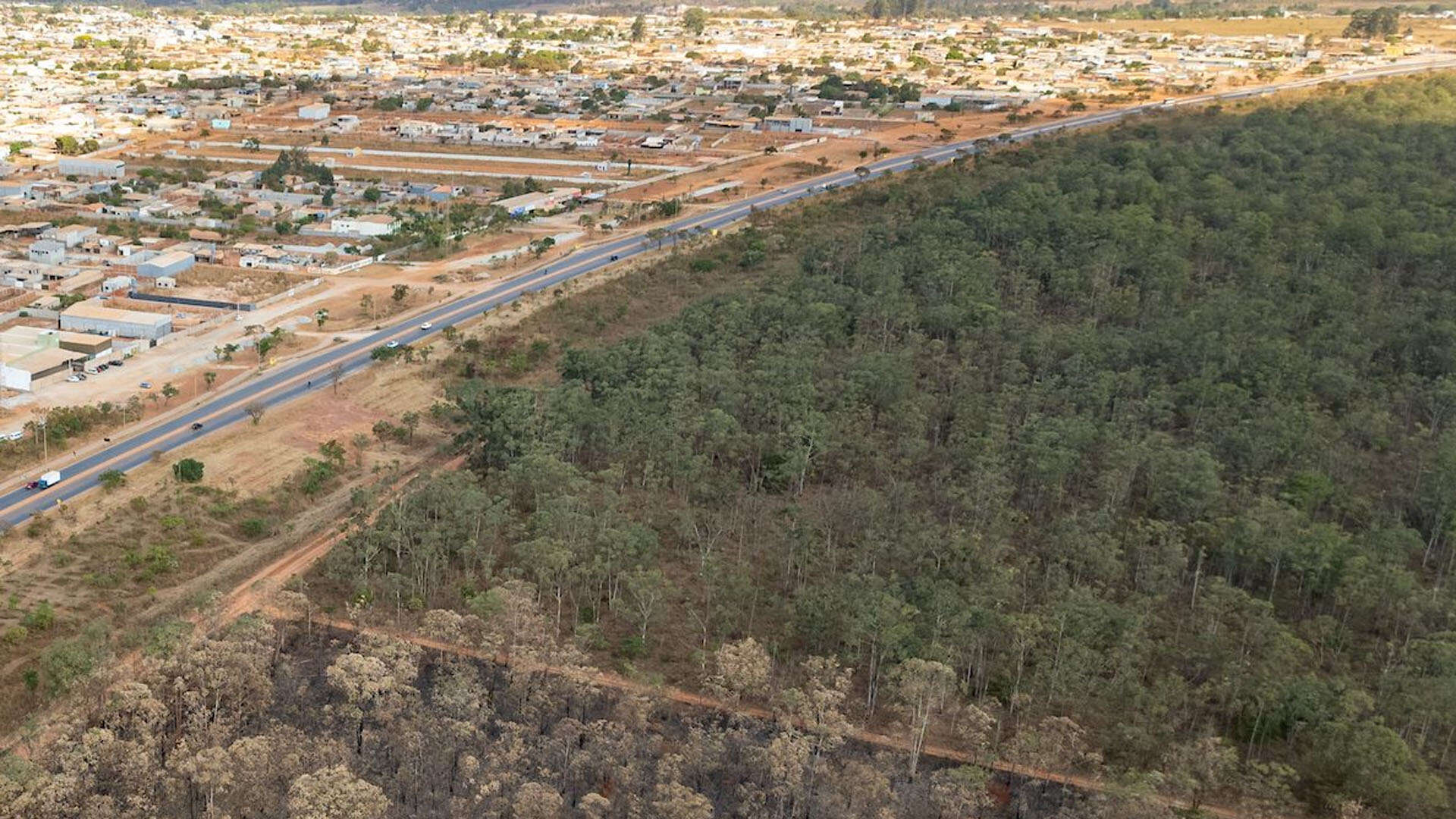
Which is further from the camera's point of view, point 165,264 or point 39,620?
point 165,264

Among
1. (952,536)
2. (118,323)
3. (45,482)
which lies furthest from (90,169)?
(952,536)

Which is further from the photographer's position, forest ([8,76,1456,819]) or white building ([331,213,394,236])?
white building ([331,213,394,236])

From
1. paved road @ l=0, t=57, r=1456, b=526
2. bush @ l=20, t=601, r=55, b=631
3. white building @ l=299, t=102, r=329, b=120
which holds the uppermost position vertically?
white building @ l=299, t=102, r=329, b=120

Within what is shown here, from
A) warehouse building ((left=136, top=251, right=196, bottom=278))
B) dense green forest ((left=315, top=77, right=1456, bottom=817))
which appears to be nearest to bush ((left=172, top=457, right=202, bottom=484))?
dense green forest ((left=315, top=77, right=1456, bottom=817))

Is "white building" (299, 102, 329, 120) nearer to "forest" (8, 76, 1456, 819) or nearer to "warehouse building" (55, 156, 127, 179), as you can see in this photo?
"warehouse building" (55, 156, 127, 179)

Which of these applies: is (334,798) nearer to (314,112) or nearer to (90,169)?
(90,169)

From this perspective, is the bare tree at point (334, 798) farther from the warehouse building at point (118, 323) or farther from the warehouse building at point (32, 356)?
the warehouse building at point (118, 323)

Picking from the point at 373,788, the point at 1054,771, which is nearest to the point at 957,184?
the point at 1054,771
